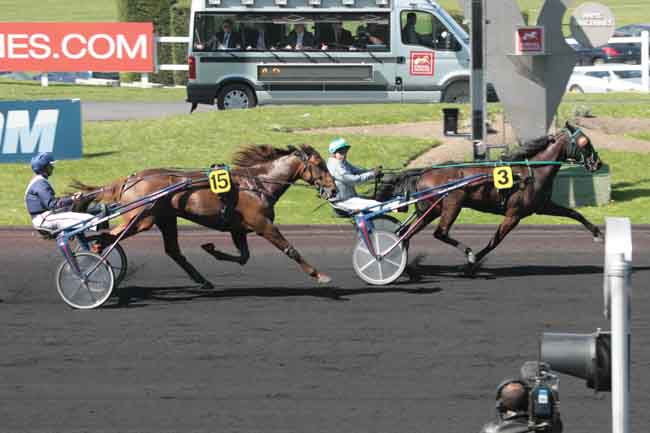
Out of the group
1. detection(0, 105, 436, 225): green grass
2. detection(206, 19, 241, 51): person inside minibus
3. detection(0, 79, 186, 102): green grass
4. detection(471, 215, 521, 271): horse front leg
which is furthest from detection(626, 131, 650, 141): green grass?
detection(0, 79, 186, 102): green grass

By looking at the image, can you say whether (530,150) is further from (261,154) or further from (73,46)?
(73,46)

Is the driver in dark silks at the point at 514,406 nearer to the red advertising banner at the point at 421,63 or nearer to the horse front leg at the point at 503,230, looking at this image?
the horse front leg at the point at 503,230

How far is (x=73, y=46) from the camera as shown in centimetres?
3241

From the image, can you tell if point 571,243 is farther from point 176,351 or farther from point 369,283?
point 176,351

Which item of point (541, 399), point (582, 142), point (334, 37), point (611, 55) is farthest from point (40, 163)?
point (611, 55)

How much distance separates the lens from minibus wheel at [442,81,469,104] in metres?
26.9

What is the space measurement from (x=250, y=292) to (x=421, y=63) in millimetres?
14495

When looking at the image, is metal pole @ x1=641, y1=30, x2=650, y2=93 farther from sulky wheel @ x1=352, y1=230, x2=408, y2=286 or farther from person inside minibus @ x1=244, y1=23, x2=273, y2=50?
sulky wheel @ x1=352, y1=230, x2=408, y2=286

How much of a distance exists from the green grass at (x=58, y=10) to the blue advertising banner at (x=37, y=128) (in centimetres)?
4242

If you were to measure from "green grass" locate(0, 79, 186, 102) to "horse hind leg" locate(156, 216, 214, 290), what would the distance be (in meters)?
20.3

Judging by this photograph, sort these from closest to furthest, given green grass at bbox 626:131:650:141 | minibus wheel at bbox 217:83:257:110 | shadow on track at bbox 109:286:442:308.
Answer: shadow on track at bbox 109:286:442:308 < green grass at bbox 626:131:650:141 < minibus wheel at bbox 217:83:257:110

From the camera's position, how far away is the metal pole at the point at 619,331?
13.6 ft

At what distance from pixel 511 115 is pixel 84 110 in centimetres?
1418

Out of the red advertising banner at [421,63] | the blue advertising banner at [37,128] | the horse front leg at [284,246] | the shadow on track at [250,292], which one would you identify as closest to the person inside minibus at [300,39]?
the red advertising banner at [421,63]
